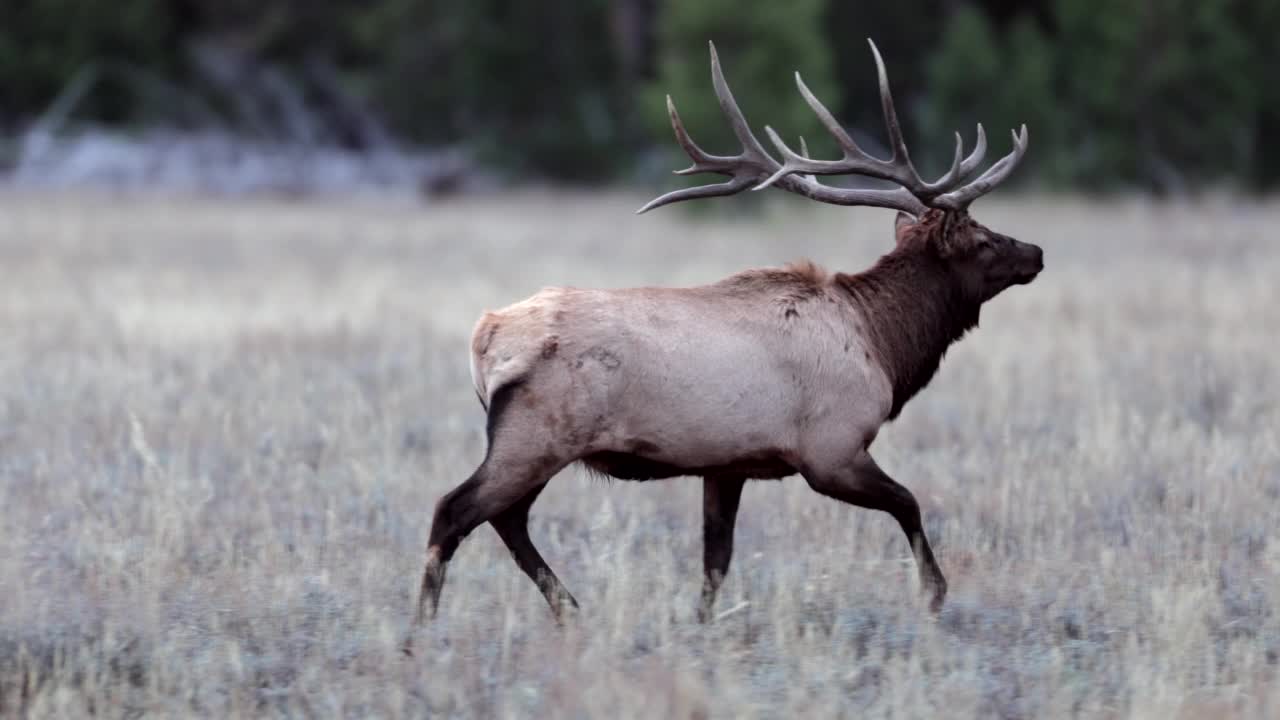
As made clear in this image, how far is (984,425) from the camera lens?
10.1 m

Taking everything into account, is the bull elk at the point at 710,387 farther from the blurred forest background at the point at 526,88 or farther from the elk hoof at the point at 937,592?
the blurred forest background at the point at 526,88

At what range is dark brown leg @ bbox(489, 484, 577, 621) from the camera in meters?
6.20

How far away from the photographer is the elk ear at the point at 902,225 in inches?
286

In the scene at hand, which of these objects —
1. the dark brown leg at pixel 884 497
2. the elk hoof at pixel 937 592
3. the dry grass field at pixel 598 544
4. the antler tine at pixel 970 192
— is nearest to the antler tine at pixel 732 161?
the antler tine at pixel 970 192

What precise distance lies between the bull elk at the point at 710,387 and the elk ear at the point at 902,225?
0.22m

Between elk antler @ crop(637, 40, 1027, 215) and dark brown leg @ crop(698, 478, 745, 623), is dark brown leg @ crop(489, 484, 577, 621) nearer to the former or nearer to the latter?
dark brown leg @ crop(698, 478, 745, 623)

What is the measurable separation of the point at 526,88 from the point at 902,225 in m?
33.4

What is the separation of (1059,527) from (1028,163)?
29.9m

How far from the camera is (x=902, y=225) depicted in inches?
291

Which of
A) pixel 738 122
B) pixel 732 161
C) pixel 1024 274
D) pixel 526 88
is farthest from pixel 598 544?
pixel 526 88

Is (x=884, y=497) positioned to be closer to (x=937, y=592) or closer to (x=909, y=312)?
(x=937, y=592)

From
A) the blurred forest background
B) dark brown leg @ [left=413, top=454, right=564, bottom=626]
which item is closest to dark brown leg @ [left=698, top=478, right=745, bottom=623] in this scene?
dark brown leg @ [left=413, top=454, right=564, bottom=626]

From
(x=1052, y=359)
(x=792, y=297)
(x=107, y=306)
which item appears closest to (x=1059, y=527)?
(x=792, y=297)

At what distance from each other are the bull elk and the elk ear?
0.22m
